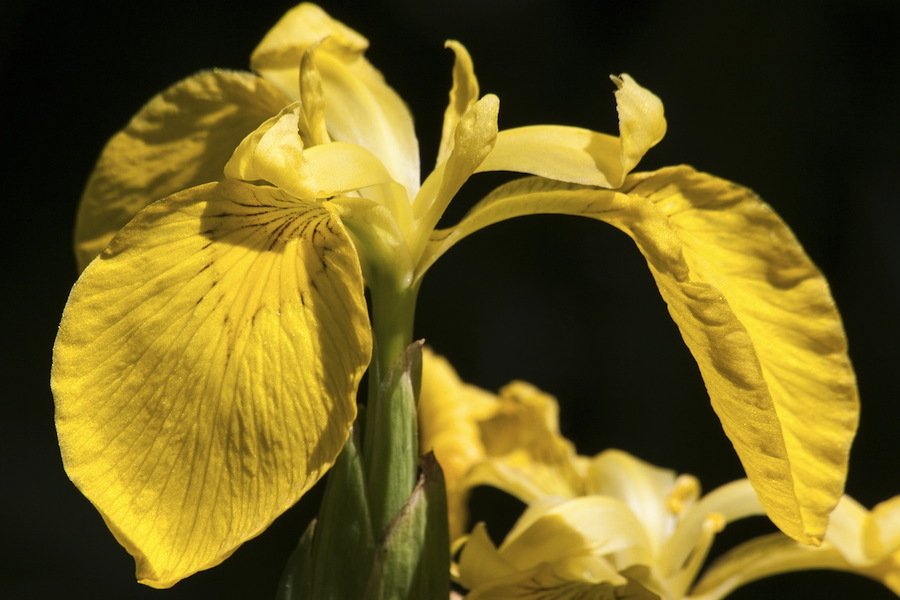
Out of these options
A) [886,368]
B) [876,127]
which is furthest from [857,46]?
[886,368]

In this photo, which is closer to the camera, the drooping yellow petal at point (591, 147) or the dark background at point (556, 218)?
the drooping yellow petal at point (591, 147)

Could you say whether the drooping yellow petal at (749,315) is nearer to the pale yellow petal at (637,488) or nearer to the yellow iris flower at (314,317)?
the yellow iris flower at (314,317)

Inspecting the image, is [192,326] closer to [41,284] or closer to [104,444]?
[104,444]

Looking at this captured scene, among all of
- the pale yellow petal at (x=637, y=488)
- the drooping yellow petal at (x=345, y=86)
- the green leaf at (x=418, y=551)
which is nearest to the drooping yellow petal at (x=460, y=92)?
the drooping yellow petal at (x=345, y=86)

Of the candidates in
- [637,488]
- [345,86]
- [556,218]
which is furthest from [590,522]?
[556,218]

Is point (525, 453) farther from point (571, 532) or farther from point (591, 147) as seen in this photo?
point (591, 147)

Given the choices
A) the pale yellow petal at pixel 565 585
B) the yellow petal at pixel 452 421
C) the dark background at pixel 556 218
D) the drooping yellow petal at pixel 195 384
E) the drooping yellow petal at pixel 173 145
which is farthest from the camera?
the dark background at pixel 556 218
